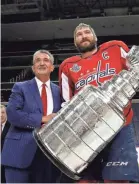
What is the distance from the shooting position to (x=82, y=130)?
756 mm

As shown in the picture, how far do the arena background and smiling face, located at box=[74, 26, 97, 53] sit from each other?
417cm

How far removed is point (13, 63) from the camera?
209 inches

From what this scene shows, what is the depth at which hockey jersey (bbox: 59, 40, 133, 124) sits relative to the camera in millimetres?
896

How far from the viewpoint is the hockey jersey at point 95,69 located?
896mm

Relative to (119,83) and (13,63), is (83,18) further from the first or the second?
(119,83)

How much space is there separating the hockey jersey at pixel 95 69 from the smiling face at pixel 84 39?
0.03 metres

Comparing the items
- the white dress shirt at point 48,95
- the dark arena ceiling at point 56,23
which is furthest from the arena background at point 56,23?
the white dress shirt at point 48,95

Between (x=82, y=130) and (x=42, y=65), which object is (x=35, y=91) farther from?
(x=82, y=130)

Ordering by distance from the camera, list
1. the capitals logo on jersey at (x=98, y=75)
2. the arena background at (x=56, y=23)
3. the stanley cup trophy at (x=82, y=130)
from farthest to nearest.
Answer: the arena background at (x=56, y=23) → the capitals logo on jersey at (x=98, y=75) → the stanley cup trophy at (x=82, y=130)

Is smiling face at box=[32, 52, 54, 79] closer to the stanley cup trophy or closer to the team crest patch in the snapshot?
the team crest patch

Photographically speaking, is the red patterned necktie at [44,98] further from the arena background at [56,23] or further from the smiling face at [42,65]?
the arena background at [56,23]

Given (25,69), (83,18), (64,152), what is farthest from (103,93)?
(83,18)

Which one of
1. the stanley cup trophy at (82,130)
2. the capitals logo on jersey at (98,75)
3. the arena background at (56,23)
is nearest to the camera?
the stanley cup trophy at (82,130)

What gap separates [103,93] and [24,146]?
30 cm
